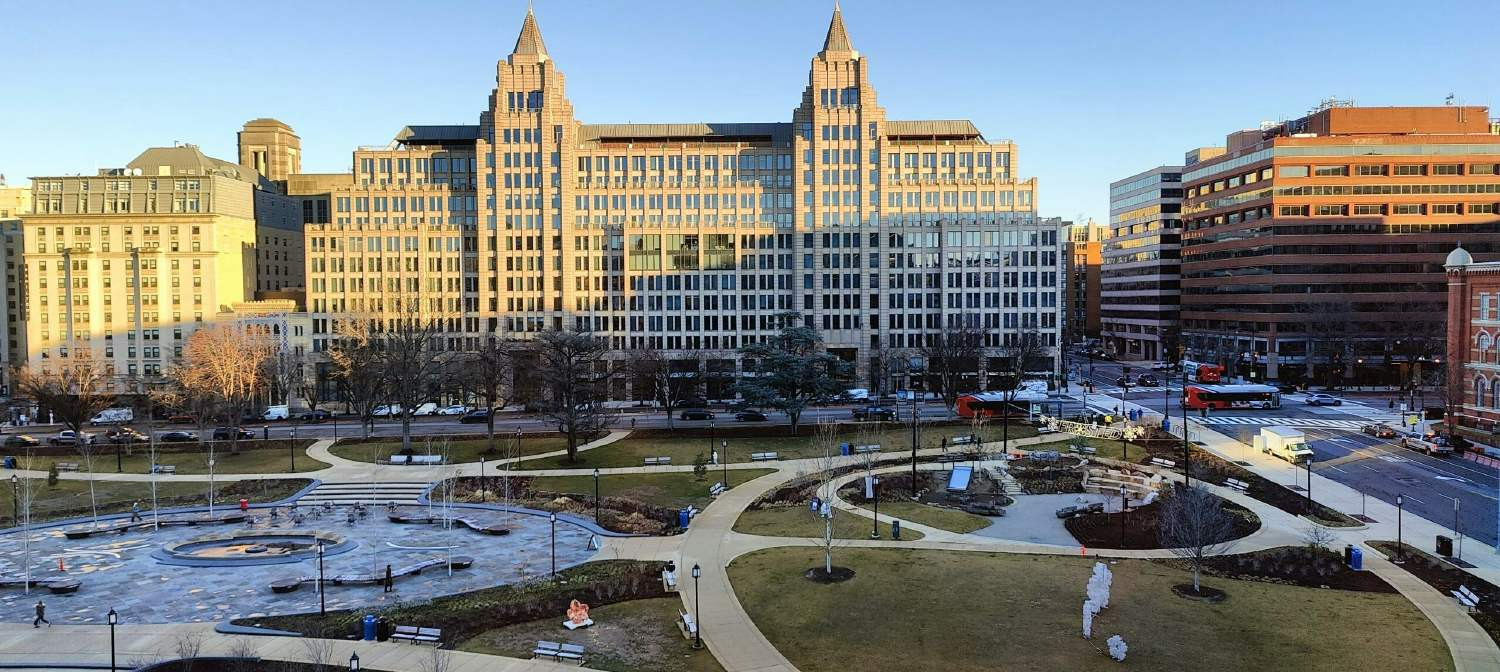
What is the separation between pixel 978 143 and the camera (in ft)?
402

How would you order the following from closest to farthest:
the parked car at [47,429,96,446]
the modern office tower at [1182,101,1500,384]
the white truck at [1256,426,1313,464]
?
the white truck at [1256,426,1313,464]
the parked car at [47,429,96,446]
the modern office tower at [1182,101,1500,384]

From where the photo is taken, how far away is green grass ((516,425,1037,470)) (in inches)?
2712

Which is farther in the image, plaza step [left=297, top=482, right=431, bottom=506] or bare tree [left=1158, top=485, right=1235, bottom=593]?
plaza step [left=297, top=482, right=431, bottom=506]

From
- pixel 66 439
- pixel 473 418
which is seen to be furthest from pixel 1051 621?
pixel 66 439

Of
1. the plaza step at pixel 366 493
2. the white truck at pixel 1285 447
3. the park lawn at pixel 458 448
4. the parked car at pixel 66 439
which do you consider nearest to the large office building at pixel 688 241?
the parked car at pixel 66 439

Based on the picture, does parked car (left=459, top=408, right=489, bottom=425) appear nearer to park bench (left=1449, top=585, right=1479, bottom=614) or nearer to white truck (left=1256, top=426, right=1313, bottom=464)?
white truck (left=1256, top=426, right=1313, bottom=464)

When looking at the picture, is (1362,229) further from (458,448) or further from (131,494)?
(131,494)

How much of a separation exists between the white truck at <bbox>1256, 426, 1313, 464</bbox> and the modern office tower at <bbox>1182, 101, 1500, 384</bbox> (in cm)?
A: 6631

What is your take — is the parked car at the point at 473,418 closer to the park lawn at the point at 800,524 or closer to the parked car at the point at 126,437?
the parked car at the point at 126,437

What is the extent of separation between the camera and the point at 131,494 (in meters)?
59.6

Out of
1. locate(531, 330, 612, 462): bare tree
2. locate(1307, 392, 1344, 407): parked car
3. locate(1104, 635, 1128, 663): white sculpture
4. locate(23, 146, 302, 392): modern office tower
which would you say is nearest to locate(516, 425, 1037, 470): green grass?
locate(531, 330, 612, 462): bare tree

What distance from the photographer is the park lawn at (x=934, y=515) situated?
4822 cm

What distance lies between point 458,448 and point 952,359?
2017 inches

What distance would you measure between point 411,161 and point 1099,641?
364ft
